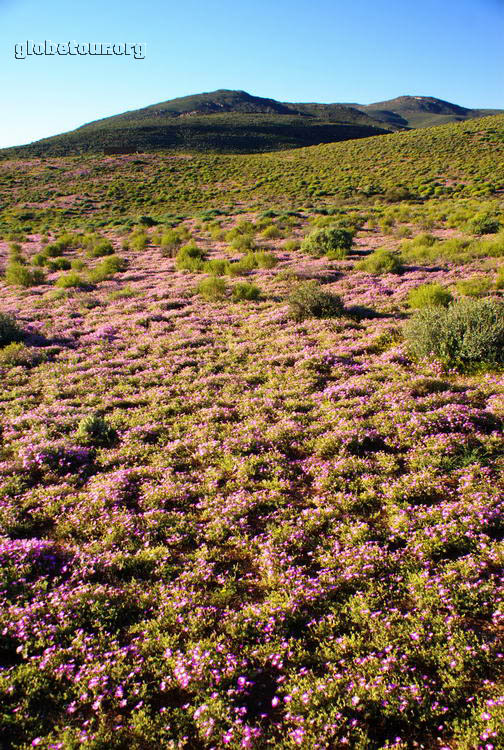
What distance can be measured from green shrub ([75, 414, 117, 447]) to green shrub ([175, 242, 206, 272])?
15057 mm

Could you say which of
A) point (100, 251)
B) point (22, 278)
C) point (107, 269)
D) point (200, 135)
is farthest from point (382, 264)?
point (200, 135)

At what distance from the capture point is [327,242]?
23047 mm

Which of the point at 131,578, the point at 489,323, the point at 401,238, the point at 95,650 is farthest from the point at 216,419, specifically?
the point at 401,238

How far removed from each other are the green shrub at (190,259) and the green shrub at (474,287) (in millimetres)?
12633

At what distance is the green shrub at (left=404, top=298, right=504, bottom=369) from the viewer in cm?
909

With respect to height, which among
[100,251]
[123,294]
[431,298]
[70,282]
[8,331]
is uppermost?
[100,251]

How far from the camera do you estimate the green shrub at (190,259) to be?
21.8 m

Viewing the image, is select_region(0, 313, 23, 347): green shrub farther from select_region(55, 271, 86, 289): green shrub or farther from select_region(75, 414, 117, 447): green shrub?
select_region(55, 271, 86, 289): green shrub

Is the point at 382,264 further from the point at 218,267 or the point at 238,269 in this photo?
the point at 218,267

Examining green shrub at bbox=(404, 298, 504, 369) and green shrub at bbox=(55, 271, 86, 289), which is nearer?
green shrub at bbox=(404, 298, 504, 369)

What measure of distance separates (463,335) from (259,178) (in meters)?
56.3

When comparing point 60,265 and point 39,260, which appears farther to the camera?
point 39,260

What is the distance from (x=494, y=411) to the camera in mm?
7188

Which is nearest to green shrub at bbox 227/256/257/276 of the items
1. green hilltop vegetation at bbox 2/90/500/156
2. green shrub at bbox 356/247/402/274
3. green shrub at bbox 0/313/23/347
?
green shrub at bbox 356/247/402/274
